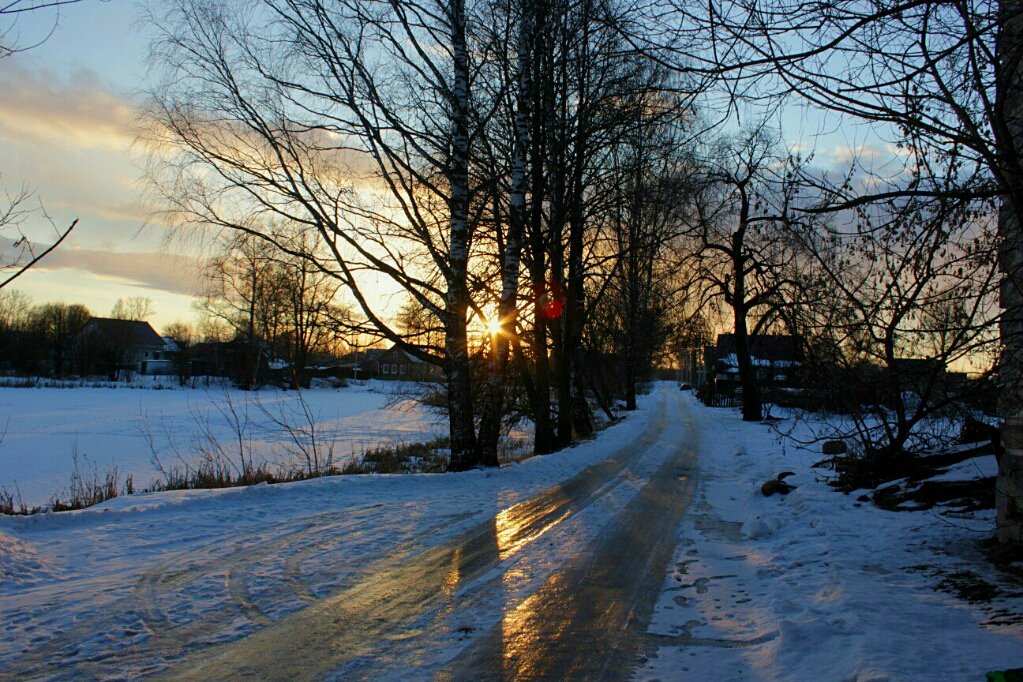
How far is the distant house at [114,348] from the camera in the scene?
7169 centimetres

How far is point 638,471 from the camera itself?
12.6 m

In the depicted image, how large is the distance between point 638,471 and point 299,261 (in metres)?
7.25

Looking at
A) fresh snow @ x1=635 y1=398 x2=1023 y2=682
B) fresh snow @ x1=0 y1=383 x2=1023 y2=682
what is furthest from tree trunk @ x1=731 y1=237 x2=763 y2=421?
fresh snow @ x1=635 y1=398 x2=1023 y2=682

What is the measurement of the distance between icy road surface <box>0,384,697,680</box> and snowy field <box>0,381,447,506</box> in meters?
4.08

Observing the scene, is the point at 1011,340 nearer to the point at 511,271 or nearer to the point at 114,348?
the point at 511,271

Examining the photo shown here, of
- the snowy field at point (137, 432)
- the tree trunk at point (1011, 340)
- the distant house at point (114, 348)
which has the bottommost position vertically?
the snowy field at point (137, 432)

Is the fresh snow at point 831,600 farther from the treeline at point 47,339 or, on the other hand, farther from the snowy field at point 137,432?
the treeline at point 47,339

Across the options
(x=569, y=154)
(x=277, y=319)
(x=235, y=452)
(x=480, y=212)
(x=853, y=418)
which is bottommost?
(x=235, y=452)

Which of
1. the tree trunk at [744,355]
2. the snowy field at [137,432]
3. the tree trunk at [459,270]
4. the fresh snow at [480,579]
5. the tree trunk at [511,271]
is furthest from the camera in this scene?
the tree trunk at [744,355]

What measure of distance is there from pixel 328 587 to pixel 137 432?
23.9 metres

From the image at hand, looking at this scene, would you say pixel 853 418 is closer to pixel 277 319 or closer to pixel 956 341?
pixel 956 341

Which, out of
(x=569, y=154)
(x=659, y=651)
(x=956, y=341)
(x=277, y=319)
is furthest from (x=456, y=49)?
(x=659, y=651)

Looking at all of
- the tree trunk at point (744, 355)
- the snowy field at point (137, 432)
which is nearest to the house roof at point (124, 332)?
the snowy field at point (137, 432)

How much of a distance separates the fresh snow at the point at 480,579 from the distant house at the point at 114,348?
246ft
